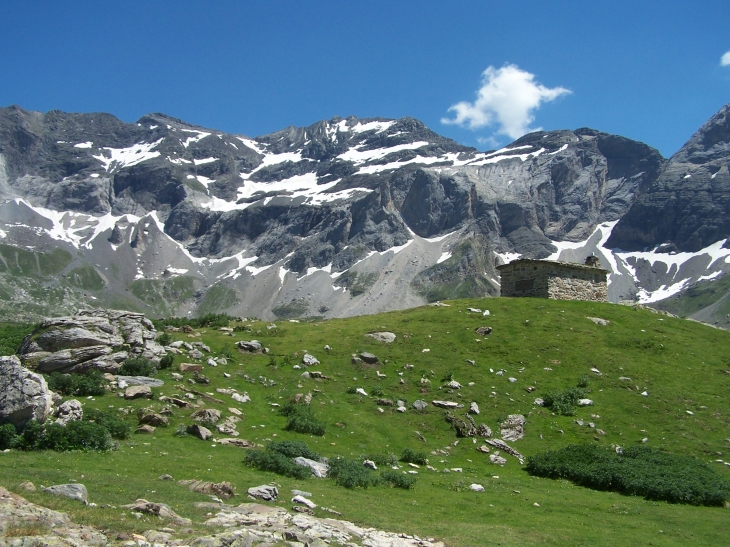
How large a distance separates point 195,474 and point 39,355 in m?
16.6

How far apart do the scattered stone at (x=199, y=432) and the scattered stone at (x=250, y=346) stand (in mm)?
14133

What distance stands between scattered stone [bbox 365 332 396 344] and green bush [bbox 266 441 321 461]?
19.5 metres

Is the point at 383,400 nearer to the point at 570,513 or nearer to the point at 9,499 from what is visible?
the point at 570,513

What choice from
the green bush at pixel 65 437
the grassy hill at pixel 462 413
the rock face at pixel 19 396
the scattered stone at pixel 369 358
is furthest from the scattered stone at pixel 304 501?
the scattered stone at pixel 369 358

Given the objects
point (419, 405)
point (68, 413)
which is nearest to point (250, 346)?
point (419, 405)

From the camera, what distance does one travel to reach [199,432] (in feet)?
84.9

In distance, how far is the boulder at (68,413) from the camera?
22.7 metres

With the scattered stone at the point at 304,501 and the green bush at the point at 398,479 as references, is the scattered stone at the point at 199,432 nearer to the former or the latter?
the green bush at the point at 398,479

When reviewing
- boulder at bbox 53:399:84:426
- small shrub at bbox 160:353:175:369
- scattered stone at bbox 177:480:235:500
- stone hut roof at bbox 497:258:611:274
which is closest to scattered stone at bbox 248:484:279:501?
scattered stone at bbox 177:480:235:500

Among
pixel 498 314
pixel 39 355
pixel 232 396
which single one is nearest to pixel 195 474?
pixel 232 396

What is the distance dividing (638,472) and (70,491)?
73.6 feet

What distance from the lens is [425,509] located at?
20109mm

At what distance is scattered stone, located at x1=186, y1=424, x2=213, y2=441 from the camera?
2583 centimetres

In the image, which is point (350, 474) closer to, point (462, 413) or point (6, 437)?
point (6, 437)
